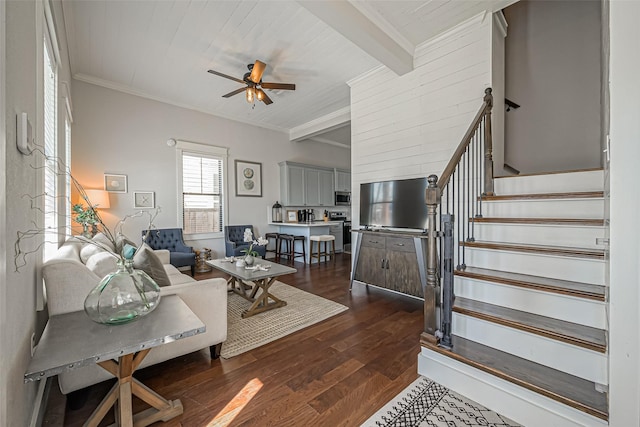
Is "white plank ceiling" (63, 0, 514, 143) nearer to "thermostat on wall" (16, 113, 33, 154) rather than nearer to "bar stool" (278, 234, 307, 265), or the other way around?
"thermostat on wall" (16, 113, 33, 154)

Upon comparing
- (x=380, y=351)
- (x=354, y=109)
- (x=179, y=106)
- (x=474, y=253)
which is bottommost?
(x=380, y=351)

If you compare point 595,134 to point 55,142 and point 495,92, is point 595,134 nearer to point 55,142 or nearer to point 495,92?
point 495,92

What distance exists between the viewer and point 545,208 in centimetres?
229

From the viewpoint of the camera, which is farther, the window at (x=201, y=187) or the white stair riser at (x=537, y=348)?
the window at (x=201, y=187)

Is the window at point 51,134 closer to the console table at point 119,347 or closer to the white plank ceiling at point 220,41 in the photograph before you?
the white plank ceiling at point 220,41

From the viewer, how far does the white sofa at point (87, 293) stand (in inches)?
60.5

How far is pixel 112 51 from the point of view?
141 inches

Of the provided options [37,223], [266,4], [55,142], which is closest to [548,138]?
[266,4]

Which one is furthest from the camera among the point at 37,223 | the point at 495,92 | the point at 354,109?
the point at 354,109

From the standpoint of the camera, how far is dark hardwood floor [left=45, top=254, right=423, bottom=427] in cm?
157

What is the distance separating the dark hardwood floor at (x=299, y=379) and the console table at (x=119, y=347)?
153 millimetres

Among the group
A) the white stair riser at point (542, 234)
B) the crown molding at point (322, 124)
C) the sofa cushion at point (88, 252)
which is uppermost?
the crown molding at point (322, 124)

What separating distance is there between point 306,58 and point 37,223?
11.2 feet

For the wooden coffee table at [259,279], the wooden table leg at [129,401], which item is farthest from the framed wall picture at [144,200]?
the wooden table leg at [129,401]
